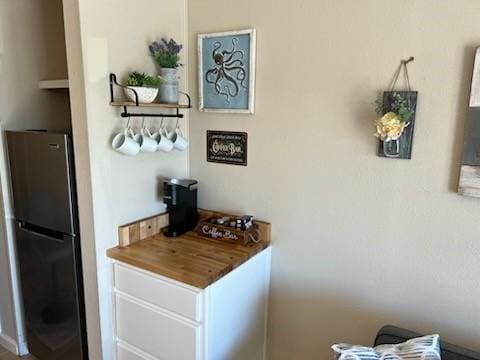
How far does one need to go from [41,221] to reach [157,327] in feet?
2.83

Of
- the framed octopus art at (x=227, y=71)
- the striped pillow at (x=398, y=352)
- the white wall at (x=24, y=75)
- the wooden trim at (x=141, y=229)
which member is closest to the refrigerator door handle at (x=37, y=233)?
the white wall at (x=24, y=75)

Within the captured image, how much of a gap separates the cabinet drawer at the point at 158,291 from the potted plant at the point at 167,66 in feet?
2.83

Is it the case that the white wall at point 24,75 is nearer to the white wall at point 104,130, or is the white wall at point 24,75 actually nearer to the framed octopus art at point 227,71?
the white wall at point 104,130

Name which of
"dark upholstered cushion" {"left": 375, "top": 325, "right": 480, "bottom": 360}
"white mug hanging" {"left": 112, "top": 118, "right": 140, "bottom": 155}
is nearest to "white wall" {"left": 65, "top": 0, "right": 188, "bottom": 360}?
"white mug hanging" {"left": 112, "top": 118, "right": 140, "bottom": 155}

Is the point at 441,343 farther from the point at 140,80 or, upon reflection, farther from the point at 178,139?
the point at 140,80

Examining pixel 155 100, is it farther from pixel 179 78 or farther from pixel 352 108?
pixel 352 108

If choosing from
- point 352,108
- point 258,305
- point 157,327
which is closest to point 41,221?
point 157,327

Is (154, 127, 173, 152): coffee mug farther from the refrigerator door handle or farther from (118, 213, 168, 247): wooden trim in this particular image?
the refrigerator door handle

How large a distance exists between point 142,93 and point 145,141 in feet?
0.78

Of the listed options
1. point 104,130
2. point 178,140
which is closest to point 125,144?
point 104,130

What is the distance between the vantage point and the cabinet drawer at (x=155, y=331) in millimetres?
1592

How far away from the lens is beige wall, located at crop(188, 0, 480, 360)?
146 centimetres

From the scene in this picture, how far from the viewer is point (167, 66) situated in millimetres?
1839

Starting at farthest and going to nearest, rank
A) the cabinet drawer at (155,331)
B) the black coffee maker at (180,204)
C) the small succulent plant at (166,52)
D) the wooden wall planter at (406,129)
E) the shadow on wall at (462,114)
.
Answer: the black coffee maker at (180,204)
the small succulent plant at (166,52)
the cabinet drawer at (155,331)
the wooden wall planter at (406,129)
the shadow on wall at (462,114)
